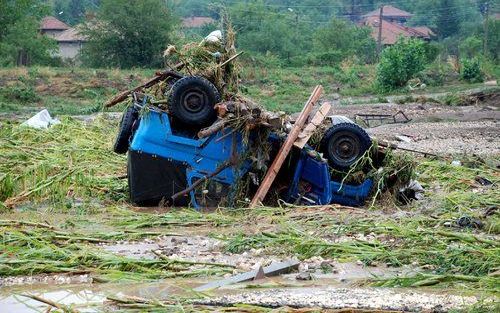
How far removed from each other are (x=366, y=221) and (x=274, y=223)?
45.7 inches

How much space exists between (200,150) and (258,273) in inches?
187

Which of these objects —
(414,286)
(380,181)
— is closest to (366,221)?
(380,181)

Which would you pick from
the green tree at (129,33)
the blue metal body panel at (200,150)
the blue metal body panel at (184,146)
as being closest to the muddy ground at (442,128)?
the blue metal body panel at (200,150)

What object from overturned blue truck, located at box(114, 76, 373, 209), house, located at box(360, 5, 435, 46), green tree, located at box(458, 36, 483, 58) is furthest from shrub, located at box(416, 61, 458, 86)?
overturned blue truck, located at box(114, 76, 373, 209)

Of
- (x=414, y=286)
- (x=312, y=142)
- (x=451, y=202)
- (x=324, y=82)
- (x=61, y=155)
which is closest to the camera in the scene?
(x=414, y=286)

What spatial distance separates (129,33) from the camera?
59.3m

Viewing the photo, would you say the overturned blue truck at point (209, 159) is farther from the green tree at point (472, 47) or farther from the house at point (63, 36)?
the house at point (63, 36)

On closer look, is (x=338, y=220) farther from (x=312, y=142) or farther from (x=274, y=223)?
(x=312, y=142)

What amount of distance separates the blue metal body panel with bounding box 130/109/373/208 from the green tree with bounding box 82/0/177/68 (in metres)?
45.6

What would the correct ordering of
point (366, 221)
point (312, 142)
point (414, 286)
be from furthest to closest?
1. point (312, 142)
2. point (366, 221)
3. point (414, 286)

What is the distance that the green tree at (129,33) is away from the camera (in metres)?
59.0

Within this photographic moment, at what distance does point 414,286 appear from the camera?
8734 mm

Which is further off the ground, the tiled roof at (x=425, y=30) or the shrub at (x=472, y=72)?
the shrub at (x=472, y=72)

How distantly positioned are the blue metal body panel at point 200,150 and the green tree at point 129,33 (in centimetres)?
4563
